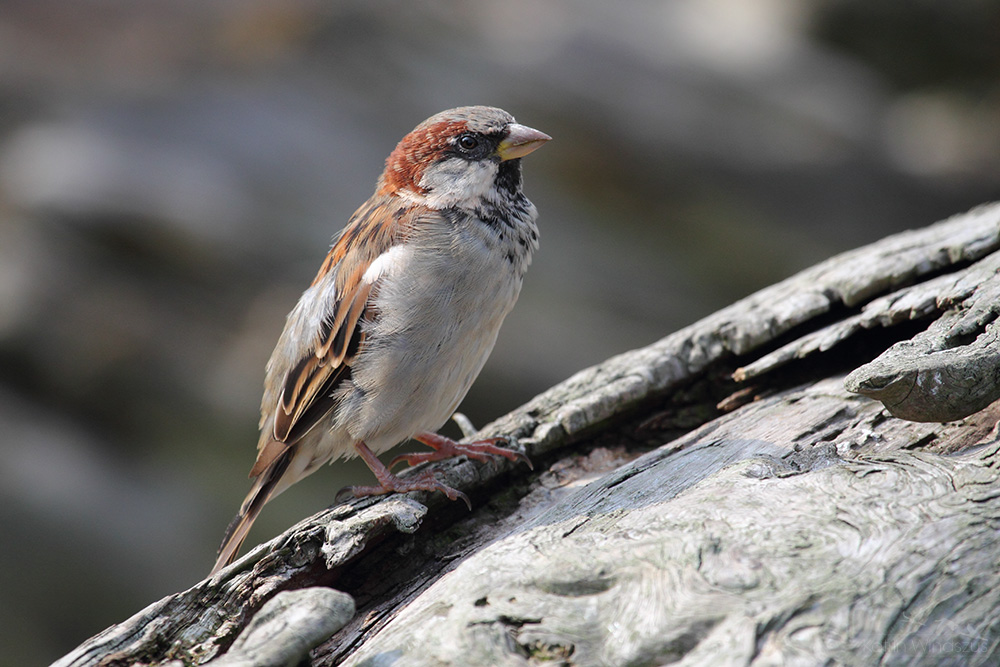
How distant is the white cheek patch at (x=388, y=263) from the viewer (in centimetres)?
287

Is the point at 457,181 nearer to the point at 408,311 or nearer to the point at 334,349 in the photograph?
the point at 408,311

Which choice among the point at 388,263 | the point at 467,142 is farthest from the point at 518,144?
the point at 388,263

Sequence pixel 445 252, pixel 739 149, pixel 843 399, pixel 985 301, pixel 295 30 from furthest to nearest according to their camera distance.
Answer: pixel 295 30
pixel 739 149
pixel 445 252
pixel 843 399
pixel 985 301

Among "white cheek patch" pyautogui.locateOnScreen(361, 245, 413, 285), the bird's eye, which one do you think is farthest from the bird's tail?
the bird's eye

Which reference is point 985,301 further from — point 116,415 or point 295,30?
point 295,30

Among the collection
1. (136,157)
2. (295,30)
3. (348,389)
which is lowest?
(348,389)

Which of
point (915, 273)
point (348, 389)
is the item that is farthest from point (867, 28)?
point (348, 389)

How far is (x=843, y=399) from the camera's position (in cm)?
233

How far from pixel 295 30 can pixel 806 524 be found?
729 cm

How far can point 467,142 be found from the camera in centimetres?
316

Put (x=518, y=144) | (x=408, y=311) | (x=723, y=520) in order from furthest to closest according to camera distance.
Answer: (x=518, y=144), (x=408, y=311), (x=723, y=520)

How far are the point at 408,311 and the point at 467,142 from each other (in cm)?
75

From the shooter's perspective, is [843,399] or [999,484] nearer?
[999,484]

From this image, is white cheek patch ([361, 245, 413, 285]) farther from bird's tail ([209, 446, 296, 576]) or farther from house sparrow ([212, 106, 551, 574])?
bird's tail ([209, 446, 296, 576])
